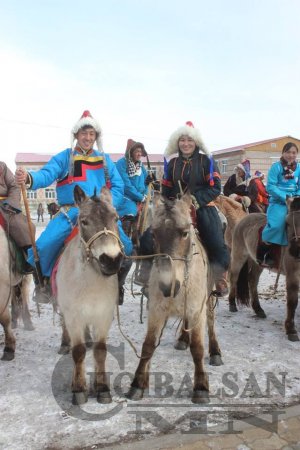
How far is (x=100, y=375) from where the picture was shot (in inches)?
147

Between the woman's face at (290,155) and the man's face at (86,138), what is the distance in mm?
3217

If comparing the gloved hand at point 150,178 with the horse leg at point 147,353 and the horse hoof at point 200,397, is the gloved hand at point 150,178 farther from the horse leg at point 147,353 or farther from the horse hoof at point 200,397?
the horse hoof at point 200,397

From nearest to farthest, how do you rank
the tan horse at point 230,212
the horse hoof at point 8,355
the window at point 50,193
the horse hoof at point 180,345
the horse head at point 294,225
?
the horse hoof at point 8,355, the horse hoof at point 180,345, the horse head at point 294,225, the tan horse at point 230,212, the window at point 50,193

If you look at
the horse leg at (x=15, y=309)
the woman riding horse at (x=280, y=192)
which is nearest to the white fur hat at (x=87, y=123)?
the horse leg at (x=15, y=309)

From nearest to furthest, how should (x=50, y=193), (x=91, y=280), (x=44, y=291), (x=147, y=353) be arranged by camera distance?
1. (x=91, y=280)
2. (x=147, y=353)
3. (x=44, y=291)
4. (x=50, y=193)

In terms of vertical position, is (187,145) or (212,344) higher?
(187,145)

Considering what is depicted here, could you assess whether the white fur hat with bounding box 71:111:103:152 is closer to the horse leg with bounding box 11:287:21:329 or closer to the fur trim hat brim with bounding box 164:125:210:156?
the fur trim hat brim with bounding box 164:125:210:156

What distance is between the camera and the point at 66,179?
4375mm

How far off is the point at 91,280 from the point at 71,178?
56.0 inches

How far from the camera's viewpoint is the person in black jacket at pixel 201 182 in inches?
174

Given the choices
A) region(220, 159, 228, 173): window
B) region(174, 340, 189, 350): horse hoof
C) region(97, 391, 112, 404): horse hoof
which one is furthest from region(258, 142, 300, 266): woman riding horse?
region(220, 159, 228, 173): window

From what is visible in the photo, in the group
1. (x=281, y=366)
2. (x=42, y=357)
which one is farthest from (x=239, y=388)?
(x=42, y=357)

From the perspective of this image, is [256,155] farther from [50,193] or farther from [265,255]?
[265,255]

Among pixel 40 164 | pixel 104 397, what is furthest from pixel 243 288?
pixel 40 164
